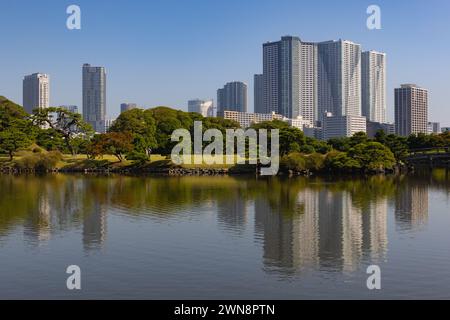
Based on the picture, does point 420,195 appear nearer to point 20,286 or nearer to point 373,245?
point 373,245

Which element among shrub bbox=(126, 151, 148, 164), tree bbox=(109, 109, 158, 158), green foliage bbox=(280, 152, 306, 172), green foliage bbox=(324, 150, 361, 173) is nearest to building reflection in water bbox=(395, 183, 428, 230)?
green foliage bbox=(324, 150, 361, 173)

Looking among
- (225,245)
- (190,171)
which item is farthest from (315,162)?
(225,245)

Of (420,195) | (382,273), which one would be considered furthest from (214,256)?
(420,195)

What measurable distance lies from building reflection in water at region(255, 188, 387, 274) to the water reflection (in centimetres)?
3

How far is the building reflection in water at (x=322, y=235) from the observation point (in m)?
17.2

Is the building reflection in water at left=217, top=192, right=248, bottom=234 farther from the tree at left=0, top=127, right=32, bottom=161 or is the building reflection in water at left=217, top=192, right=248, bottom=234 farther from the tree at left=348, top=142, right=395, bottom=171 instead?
the tree at left=0, top=127, right=32, bottom=161

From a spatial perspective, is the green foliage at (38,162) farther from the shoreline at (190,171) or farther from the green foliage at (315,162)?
the green foliage at (315,162)

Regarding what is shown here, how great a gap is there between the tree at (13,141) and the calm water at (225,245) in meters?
35.7

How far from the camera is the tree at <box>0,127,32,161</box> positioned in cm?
6850

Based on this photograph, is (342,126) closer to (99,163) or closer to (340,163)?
(99,163)

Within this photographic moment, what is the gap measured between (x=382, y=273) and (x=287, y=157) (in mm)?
46450

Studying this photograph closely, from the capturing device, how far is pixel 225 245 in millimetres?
19672

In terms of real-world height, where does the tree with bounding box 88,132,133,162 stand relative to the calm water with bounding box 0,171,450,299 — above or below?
above

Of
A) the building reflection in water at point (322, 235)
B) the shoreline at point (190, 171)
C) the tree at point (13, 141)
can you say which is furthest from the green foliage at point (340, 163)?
the tree at point (13, 141)
